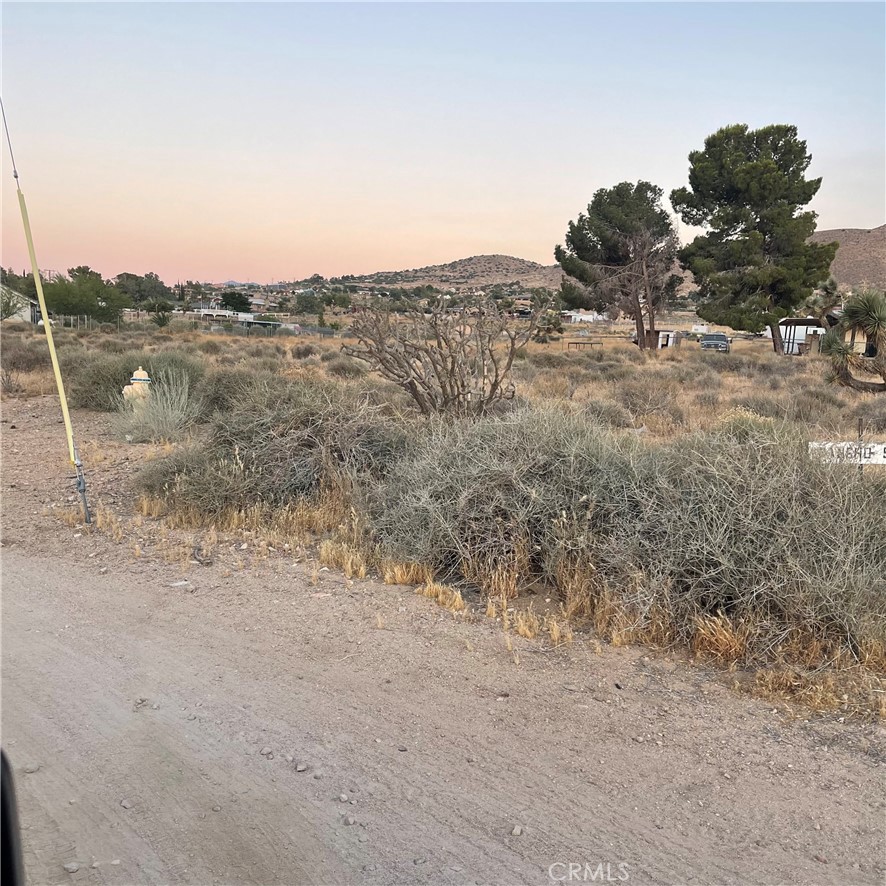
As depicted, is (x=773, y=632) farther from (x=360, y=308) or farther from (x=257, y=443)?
(x=360, y=308)

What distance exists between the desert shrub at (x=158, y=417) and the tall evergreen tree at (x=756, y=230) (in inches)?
1315

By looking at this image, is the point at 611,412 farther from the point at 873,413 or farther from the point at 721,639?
the point at 721,639

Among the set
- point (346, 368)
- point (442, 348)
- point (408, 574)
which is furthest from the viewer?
point (346, 368)

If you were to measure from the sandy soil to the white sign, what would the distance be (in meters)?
2.24

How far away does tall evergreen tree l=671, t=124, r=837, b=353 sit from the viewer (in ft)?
123

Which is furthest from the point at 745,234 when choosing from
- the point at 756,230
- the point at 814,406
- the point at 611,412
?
the point at 611,412

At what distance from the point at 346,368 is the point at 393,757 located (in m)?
18.9

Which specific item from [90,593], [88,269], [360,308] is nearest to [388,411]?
[360,308]

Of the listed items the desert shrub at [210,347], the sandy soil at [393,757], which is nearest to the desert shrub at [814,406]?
the sandy soil at [393,757]

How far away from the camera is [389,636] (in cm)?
466

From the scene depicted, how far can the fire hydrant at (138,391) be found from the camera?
11.5 meters

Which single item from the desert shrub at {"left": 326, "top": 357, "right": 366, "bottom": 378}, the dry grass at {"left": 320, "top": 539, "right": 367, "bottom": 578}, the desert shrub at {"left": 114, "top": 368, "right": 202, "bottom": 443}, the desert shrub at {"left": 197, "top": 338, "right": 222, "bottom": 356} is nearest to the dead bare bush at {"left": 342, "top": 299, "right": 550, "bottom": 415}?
the dry grass at {"left": 320, "top": 539, "right": 367, "bottom": 578}

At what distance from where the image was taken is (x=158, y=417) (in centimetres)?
1109

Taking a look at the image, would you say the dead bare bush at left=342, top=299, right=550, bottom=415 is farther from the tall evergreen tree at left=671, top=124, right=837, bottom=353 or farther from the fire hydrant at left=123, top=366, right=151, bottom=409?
the tall evergreen tree at left=671, top=124, right=837, bottom=353
